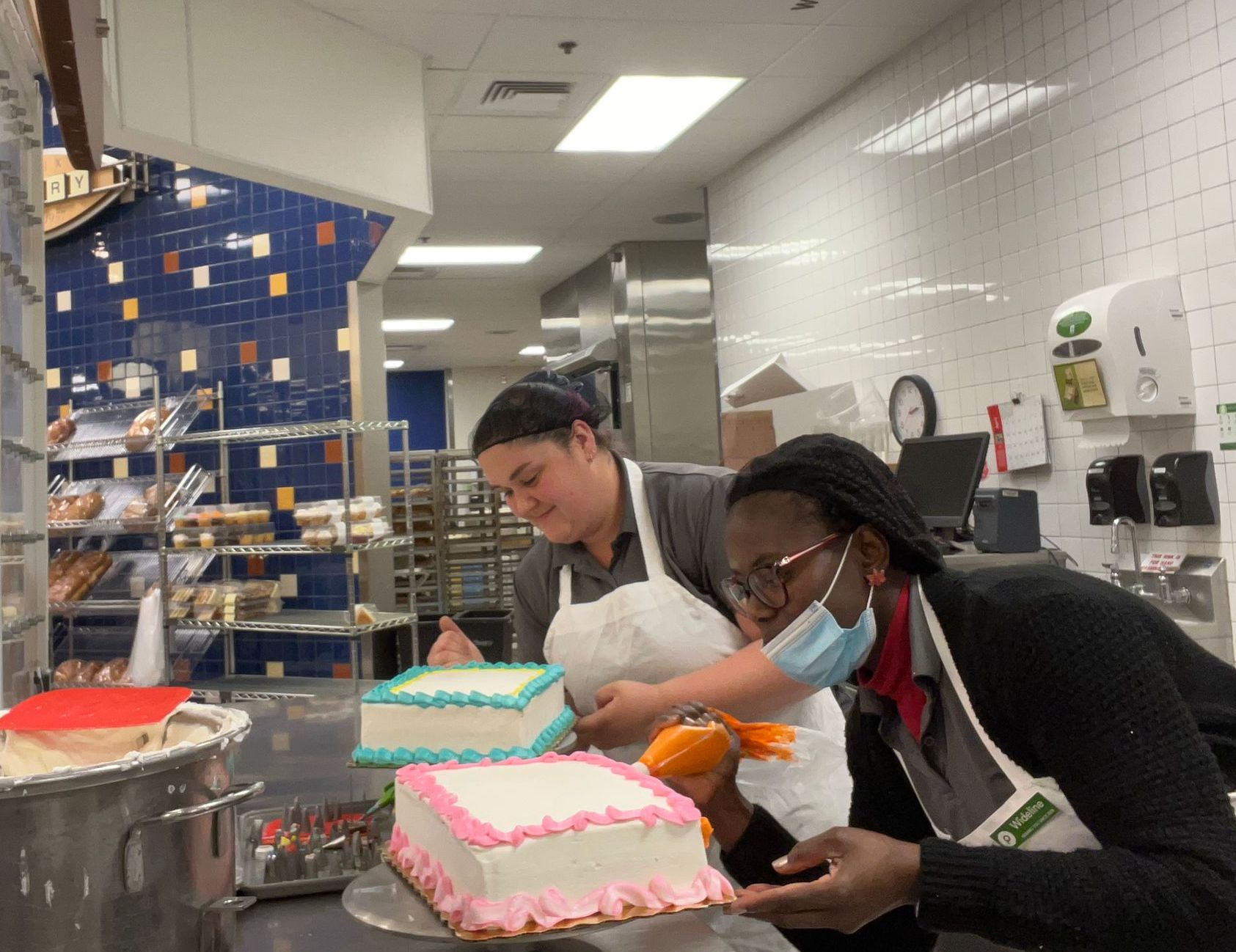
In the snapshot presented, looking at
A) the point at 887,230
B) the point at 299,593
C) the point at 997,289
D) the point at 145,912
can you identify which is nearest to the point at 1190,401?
the point at 997,289

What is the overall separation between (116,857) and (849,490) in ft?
2.97

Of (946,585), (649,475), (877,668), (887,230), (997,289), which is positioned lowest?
(877,668)

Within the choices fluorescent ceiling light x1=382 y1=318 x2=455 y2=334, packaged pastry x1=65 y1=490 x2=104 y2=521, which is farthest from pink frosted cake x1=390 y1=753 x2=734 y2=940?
fluorescent ceiling light x1=382 y1=318 x2=455 y2=334

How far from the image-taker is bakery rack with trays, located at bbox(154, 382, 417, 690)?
4.80 metres

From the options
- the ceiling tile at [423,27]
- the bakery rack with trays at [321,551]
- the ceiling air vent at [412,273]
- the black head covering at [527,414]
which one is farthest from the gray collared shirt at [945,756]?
the ceiling air vent at [412,273]

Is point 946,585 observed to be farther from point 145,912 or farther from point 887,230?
point 887,230

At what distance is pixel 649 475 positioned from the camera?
236 cm

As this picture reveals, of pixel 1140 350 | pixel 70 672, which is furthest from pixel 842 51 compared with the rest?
pixel 70 672

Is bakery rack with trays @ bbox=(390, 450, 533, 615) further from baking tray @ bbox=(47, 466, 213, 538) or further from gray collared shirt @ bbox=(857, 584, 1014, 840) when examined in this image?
gray collared shirt @ bbox=(857, 584, 1014, 840)

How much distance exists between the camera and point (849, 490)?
54.7 inches

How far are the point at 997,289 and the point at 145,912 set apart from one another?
12.7 ft

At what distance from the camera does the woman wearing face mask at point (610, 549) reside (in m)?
2.23

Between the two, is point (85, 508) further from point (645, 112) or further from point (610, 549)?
point (610, 549)

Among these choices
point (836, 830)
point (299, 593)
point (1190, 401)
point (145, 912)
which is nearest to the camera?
point (145, 912)
